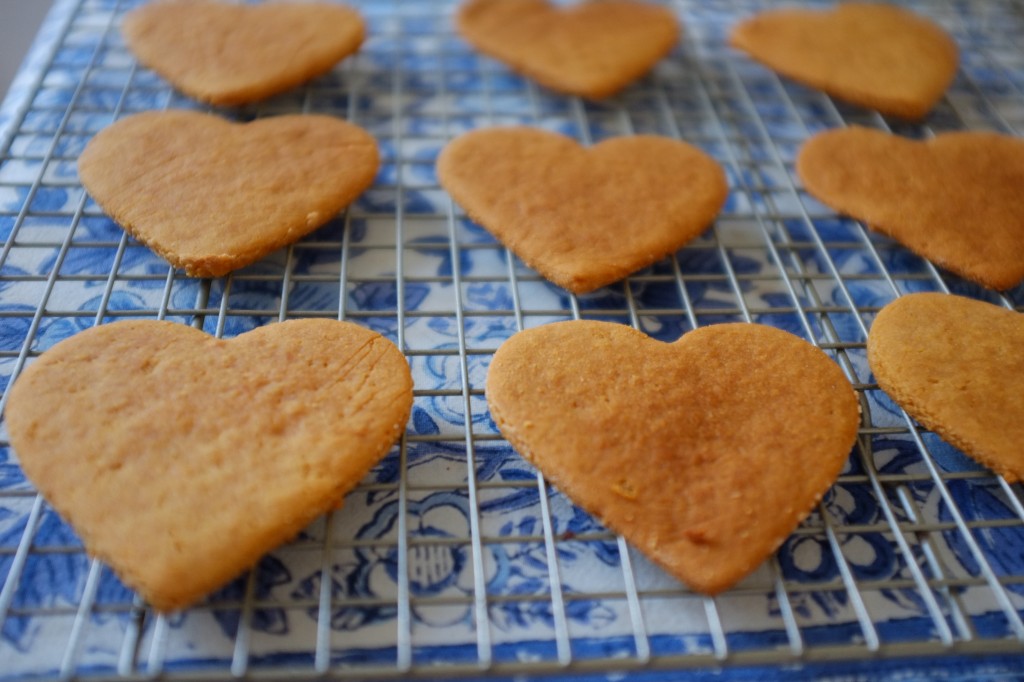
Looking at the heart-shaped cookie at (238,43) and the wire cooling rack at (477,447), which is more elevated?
the heart-shaped cookie at (238,43)

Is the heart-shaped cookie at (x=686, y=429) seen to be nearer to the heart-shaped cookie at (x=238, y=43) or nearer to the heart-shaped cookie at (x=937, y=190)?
the heart-shaped cookie at (x=937, y=190)

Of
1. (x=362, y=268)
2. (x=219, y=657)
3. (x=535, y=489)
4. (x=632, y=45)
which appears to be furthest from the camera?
(x=632, y=45)

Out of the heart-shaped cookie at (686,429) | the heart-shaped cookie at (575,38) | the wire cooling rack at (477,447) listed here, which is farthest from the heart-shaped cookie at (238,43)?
the heart-shaped cookie at (686,429)

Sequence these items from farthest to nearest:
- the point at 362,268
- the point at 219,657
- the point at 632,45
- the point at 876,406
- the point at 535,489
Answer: the point at 632,45
the point at 362,268
the point at 876,406
the point at 535,489
the point at 219,657

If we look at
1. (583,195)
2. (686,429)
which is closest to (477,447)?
(686,429)

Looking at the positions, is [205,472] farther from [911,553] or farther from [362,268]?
[911,553]

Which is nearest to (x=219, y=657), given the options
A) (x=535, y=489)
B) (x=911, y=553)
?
(x=535, y=489)
